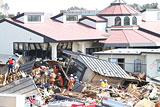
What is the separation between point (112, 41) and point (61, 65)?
42.5 feet

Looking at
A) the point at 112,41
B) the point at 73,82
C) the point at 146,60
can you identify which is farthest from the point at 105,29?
the point at 73,82

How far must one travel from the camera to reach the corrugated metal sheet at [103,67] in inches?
1463

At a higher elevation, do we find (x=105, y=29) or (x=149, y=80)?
(x=105, y=29)

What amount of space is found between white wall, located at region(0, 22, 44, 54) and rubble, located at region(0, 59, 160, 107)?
890 cm

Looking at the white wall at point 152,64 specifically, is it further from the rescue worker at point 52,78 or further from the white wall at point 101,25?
the white wall at point 101,25

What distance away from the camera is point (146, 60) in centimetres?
4031

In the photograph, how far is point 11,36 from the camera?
46.8 meters

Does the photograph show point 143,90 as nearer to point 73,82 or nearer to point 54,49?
point 73,82

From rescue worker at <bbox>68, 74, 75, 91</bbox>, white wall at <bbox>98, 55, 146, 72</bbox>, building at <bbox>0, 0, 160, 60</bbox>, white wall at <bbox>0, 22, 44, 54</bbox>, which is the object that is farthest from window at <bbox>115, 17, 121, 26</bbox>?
rescue worker at <bbox>68, 74, 75, 91</bbox>

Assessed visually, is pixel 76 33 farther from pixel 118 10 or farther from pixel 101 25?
pixel 118 10

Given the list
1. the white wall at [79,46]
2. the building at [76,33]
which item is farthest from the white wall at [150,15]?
the white wall at [79,46]

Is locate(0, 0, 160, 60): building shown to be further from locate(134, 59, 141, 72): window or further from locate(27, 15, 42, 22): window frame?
locate(134, 59, 141, 72): window

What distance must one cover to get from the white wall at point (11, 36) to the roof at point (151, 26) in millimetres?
15007

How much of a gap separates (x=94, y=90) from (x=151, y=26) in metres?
26.4
